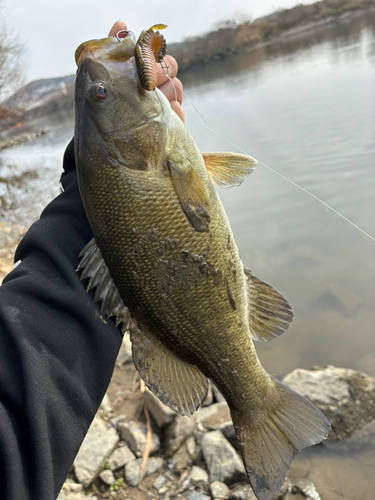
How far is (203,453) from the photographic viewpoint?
125 inches

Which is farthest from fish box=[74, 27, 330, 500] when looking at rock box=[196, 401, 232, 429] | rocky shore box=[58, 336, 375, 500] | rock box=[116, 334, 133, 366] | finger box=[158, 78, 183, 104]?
rock box=[116, 334, 133, 366]

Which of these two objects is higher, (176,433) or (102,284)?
(102,284)

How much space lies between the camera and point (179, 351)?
1.66m

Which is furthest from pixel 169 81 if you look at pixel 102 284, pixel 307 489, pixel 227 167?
pixel 307 489

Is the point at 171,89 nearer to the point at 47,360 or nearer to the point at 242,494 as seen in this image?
the point at 47,360

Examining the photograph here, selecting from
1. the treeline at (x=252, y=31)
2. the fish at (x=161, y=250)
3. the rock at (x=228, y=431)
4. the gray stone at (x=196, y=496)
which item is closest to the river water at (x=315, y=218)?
the rock at (x=228, y=431)

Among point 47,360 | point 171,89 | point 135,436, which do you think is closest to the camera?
point 47,360

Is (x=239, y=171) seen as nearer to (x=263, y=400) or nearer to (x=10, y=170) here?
(x=263, y=400)

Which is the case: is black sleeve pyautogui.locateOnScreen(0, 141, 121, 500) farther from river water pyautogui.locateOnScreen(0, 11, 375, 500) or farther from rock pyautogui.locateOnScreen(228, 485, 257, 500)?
rock pyautogui.locateOnScreen(228, 485, 257, 500)

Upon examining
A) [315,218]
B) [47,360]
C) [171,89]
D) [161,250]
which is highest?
[171,89]

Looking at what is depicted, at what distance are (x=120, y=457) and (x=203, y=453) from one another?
2.34 ft

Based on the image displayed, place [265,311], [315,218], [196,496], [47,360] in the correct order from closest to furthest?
[47,360] → [265,311] → [196,496] → [315,218]

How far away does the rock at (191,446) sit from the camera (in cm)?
325

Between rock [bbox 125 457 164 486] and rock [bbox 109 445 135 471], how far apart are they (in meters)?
0.04
